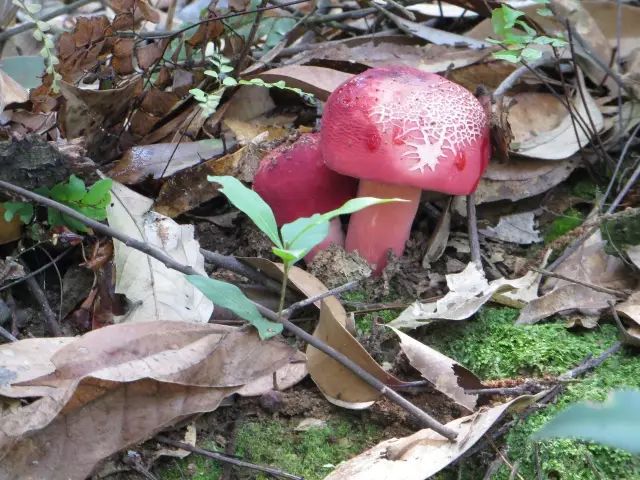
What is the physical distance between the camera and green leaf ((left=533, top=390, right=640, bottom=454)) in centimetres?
81

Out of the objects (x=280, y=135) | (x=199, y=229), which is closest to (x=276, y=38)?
(x=280, y=135)

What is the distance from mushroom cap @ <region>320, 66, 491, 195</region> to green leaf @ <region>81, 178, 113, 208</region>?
638mm

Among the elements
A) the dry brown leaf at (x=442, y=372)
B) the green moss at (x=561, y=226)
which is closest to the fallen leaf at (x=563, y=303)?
the dry brown leaf at (x=442, y=372)

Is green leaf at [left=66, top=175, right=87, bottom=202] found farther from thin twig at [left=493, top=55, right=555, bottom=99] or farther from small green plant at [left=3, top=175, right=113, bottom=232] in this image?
thin twig at [left=493, top=55, right=555, bottom=99]

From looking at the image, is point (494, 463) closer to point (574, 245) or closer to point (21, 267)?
point (574, 245)

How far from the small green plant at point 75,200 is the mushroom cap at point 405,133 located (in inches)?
26.0

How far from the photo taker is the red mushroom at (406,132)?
193 cm

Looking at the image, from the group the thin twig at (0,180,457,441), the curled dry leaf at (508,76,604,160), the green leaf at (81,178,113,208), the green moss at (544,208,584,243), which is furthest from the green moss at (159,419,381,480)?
the curled dry leaf at (508,76,604,160)

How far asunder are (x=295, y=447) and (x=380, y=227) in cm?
84

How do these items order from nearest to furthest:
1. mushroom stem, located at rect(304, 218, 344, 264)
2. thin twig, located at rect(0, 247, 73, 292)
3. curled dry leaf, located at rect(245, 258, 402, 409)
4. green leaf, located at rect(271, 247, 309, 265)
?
green leaf, located at rect(271, 247, 309, 265), curled dry leaf, located at rect(245, 258, 402, 409), thin twig, located at rect(0, 247, 73, 292), mushroom stem, located at rect(304, 218, 344, 264)

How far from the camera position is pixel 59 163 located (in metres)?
2.01

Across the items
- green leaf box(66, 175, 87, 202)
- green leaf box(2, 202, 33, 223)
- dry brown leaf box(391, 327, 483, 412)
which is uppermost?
green leaf box(66, 175, 87, 202)

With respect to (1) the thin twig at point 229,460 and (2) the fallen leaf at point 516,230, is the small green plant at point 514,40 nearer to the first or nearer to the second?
(2) the fallen leaf at point 516,230

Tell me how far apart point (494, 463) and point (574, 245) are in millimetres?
964
